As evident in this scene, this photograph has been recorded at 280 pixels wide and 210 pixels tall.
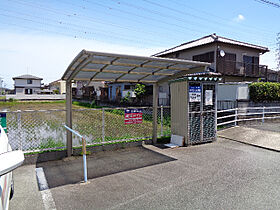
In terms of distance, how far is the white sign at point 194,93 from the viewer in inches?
249

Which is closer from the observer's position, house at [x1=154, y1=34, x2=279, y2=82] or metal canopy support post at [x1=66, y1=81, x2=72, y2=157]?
metal canopy support post at [x1=66, y1=81, x2=72, y2=157]

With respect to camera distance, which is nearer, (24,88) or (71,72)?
(71,72)

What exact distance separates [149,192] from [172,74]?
378cm

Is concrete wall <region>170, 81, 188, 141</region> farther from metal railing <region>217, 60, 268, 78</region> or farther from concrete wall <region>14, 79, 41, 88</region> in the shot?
concrete wall <region>14, 79, 41, 88</region>

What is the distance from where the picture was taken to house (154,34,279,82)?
16.4 meters

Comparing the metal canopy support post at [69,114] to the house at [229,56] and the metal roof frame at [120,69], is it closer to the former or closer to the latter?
the metal roof frame at [120,69]

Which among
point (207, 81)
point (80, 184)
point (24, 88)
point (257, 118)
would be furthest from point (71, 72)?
point (24, 88)

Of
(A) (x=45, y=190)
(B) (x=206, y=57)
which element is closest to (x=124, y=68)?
(A) (x=45, y=190)

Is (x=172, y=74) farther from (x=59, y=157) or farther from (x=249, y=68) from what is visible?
(x=249, y=68)

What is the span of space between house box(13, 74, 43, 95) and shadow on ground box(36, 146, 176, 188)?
167ft

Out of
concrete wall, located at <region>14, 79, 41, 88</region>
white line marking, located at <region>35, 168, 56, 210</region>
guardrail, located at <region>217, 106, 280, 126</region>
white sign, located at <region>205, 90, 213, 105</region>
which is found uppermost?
concrete wall, located at <region>14, 79, 41, 88</region>

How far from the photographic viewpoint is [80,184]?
12.4 ft

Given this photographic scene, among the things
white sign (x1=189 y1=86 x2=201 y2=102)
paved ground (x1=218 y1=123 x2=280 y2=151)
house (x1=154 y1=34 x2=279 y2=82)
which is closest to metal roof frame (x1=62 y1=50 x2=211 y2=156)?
white sign (x1=189 y1=86 x2=201 y2=102)

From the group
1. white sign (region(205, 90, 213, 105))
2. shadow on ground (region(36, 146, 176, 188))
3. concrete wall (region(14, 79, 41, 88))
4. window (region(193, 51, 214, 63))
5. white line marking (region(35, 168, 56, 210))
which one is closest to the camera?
white line marking (region(35, 168, 56, 210))
